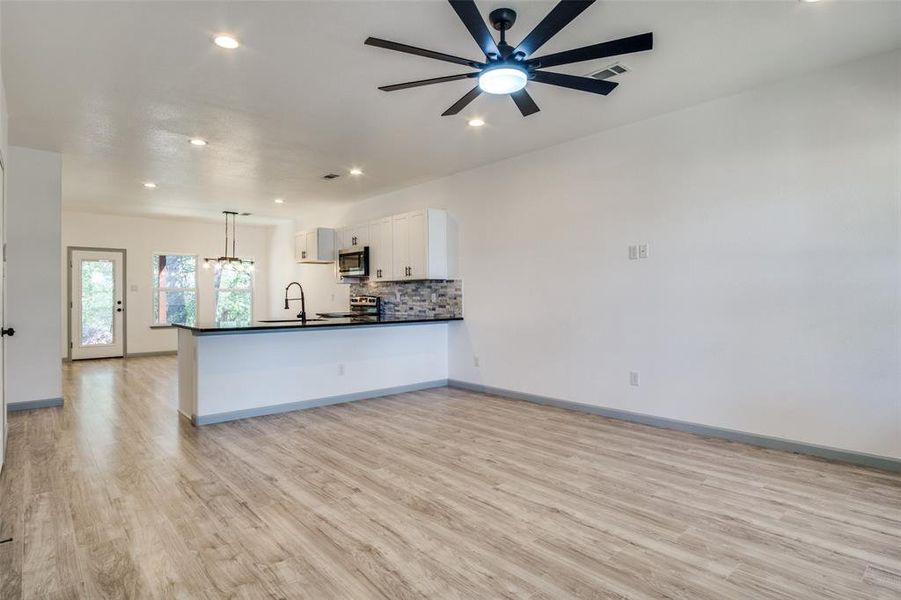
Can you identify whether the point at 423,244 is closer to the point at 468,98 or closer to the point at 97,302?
the point at 468,98

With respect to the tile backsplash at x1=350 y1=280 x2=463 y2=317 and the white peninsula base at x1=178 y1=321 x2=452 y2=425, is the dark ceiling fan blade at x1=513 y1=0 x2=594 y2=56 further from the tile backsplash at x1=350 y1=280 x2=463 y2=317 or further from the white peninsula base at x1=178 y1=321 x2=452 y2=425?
the tile backsplash at x1=350 y1=280 x2=463 y2=317

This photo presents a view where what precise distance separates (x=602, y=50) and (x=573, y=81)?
36cm

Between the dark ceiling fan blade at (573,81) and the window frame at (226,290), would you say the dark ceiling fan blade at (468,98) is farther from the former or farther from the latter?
the window frame at (226,290)

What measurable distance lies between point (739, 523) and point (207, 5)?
3795 mm

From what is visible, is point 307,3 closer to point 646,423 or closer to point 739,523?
point 739,523

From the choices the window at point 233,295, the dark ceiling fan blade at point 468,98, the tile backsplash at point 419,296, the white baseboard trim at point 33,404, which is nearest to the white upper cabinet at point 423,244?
the tile backsplash at point 419,296

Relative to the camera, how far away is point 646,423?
14.2ft

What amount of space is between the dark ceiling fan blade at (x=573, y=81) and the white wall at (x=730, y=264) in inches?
48.6

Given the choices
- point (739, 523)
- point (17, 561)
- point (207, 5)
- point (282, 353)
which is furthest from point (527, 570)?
point (282, 353)

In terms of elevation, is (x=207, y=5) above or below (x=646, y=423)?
above

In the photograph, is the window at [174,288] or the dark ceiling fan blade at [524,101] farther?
the window at [174,288]

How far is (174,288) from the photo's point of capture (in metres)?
9.74

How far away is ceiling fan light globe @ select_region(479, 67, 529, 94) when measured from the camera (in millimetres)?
2529

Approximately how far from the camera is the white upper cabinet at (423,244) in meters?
6.00
